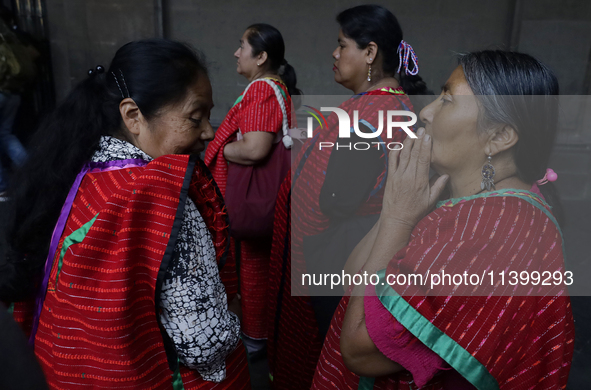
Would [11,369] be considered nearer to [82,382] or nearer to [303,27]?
[82,382]

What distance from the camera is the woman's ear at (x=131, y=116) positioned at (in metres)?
1.07

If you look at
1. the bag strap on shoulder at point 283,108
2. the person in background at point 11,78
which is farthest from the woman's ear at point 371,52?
the person in background at point 11,78

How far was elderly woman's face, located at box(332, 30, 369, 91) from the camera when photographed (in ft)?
6.25

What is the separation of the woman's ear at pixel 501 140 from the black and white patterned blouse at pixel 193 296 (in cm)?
75

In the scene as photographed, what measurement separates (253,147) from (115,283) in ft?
4.44

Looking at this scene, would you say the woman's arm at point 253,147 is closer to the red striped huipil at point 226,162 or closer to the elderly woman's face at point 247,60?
the red striped huipil at point 226,162

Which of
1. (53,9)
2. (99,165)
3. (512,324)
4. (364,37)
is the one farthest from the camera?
(53,9)

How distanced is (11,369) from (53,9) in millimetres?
5015

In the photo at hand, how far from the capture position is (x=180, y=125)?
3.65 feet

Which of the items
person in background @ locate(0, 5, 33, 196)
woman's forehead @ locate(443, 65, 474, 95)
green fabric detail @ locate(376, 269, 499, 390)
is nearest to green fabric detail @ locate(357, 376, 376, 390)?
green fabric detail @ locate(376, 269, 499, 390)

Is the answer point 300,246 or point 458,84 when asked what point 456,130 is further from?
point 300,246

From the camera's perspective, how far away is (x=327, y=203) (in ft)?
5.58

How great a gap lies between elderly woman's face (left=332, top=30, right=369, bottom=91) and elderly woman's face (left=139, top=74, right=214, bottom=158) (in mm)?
969

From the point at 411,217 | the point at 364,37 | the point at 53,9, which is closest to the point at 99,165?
the point at 411,217
